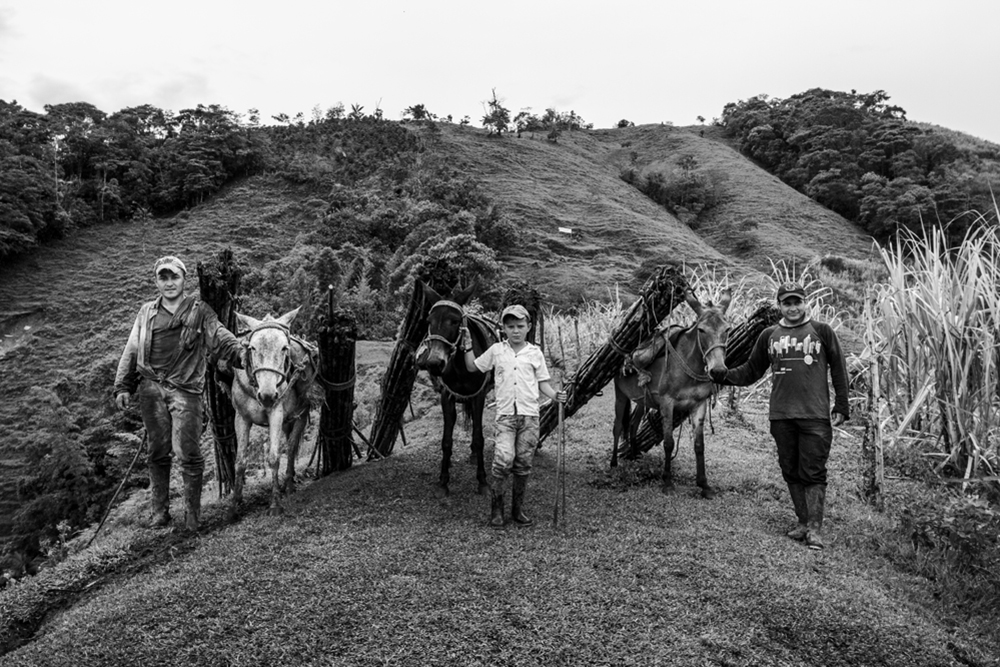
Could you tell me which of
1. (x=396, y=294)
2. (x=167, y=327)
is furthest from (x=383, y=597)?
(x=396, y=294)

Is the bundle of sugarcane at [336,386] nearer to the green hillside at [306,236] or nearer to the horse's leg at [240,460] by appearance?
the horse's leg at [240,460]

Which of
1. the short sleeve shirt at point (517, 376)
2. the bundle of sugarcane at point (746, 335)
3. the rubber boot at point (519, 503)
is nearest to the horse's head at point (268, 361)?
the short sleeve shirt at point (517, 376)

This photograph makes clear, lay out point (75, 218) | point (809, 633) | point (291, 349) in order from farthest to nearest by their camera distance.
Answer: point (75, 218) → point (291, 349) → point (809, 633)

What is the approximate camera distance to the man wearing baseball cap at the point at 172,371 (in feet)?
19.8

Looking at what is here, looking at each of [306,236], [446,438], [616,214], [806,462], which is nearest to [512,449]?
[446,438]

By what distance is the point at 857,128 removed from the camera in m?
53.1

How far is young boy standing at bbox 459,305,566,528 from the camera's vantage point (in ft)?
19.2

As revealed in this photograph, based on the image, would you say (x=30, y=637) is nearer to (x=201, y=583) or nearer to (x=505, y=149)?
(x=201, y=583)

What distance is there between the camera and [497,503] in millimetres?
5992

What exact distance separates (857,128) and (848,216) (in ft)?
35.8

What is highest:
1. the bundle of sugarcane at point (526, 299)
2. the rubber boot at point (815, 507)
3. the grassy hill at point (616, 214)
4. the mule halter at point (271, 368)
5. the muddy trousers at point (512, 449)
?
the grassy hill at point (616, 214)

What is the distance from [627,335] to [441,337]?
2.71 m

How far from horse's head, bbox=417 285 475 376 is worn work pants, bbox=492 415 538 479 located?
906 mm

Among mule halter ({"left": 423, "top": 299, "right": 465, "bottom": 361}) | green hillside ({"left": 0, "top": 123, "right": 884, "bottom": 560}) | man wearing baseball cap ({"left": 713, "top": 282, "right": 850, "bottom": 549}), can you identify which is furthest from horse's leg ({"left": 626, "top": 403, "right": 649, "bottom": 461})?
green hillside ({"left": 0, "top": 123, "right": 884, "bottom": 560})
